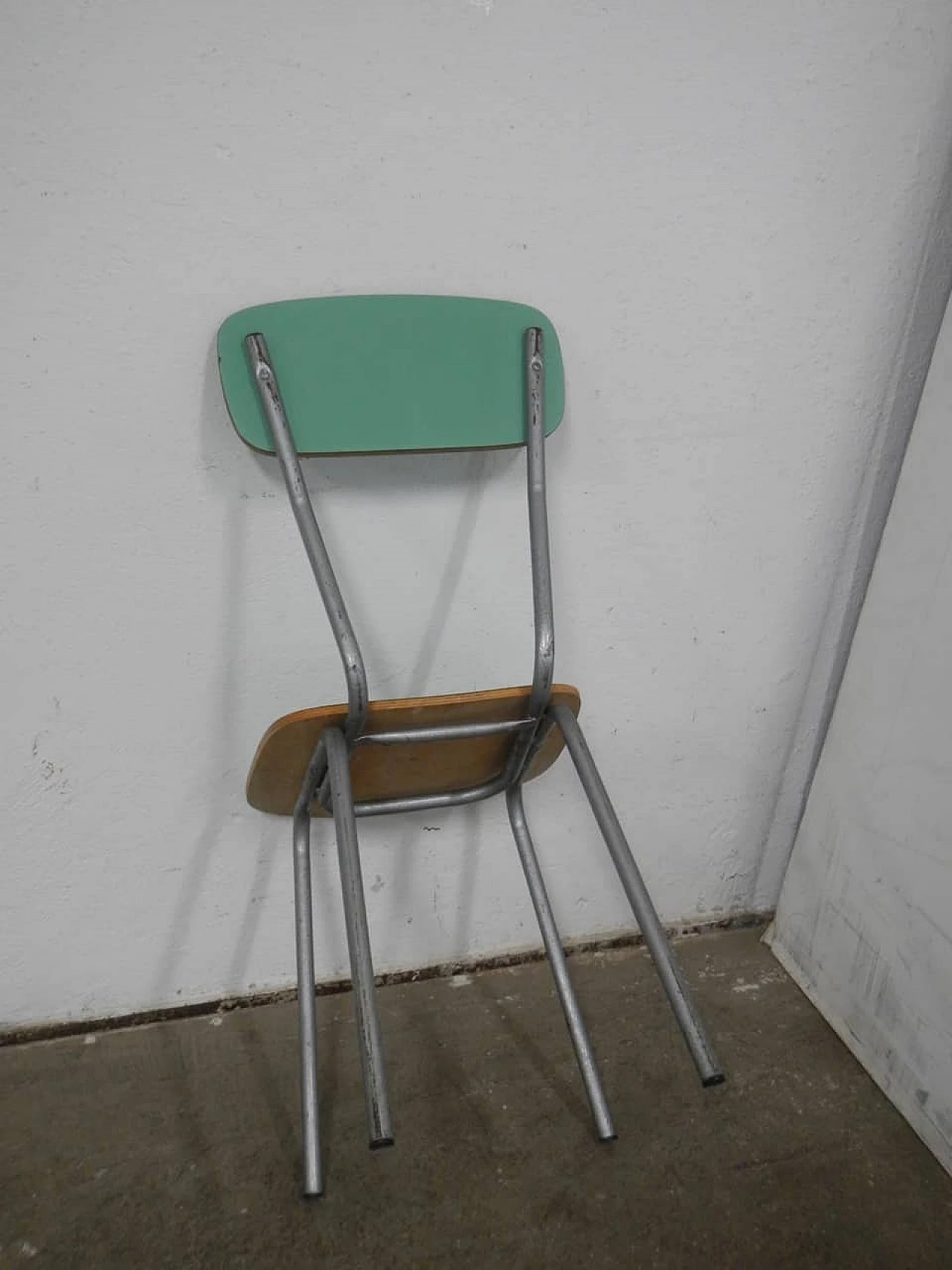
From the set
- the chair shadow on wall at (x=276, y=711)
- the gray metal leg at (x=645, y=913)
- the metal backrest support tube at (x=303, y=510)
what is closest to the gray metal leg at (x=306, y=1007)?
the chair shadow on wall at (x=276, y=711)

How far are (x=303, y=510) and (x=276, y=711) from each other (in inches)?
13.7

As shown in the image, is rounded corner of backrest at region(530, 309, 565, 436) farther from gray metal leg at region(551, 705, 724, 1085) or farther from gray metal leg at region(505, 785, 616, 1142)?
gray metal leg at region(505, 785, 616, 1142)

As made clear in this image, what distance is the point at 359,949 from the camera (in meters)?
0.77

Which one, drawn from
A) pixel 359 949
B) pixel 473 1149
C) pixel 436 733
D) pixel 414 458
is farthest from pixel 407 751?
pixel 473 1149

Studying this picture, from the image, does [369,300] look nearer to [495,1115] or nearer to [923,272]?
[923,272]

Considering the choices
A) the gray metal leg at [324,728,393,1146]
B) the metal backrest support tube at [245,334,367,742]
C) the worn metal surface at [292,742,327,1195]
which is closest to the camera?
the gray metal leg at [324,728,393,1146]

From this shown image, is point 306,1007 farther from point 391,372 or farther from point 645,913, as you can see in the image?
point 391,372

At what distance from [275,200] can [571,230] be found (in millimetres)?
334

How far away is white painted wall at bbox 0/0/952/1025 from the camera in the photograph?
0.90 m

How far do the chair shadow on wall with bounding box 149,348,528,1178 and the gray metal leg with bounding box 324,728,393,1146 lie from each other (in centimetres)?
28

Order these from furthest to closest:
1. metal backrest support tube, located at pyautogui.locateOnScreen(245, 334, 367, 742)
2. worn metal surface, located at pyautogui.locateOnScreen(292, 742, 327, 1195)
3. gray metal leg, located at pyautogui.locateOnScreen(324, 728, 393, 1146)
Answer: worn metal surface, located at pyautogui.locateOnScreen(292, 742, 327, 1195) < metal backrest support tube, located at pyautogui.locateOnScreen(245, 334, 367, 742) < gray metal leg, located at pyautogui.locateOnScreen(324, 728, 393, 1146)

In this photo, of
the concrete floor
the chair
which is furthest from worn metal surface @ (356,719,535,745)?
the concrete floor

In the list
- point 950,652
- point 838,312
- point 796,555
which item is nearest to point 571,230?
point 838,312

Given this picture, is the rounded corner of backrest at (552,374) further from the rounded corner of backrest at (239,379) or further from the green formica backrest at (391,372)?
the rounded corner of backrest at (239,379)
